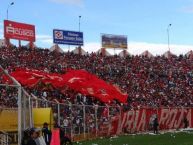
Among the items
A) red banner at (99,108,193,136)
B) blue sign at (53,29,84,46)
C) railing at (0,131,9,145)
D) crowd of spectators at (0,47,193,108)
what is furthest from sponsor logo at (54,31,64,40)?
railing at (0,131,9,145)

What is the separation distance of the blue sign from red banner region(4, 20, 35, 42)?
14.5ft

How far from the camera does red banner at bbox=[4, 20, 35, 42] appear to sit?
2355 inches

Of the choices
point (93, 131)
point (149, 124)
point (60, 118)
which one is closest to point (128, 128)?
point (149, 124)

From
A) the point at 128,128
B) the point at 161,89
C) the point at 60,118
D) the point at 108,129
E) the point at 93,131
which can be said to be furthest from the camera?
the point at 161,89

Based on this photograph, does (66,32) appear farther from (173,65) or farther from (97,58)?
(173,65)

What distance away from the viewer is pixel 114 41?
7800cm

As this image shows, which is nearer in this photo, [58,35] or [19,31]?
[19,31]

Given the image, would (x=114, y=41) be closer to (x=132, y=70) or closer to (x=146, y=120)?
(x=132, y=70)

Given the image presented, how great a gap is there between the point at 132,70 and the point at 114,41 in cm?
1623

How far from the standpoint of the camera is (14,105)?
2220cm

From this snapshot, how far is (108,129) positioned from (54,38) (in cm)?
3104

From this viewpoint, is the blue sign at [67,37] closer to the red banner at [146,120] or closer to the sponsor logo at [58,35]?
the sponsor logo at [58,35]

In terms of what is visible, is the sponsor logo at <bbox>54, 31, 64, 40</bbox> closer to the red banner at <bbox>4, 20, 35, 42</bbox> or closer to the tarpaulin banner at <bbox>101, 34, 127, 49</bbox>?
the red banner at <bbox>4, 20, 35, 42</bbox>

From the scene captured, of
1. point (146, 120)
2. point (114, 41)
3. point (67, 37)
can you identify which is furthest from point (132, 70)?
point (146, 120)
